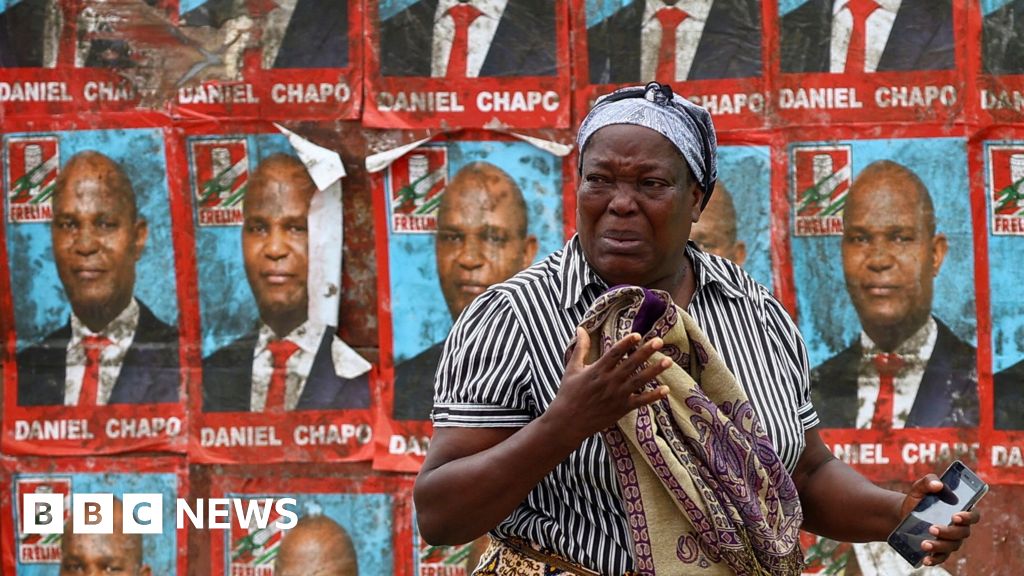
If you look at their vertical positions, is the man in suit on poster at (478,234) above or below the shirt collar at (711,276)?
above

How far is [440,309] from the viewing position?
4035mm

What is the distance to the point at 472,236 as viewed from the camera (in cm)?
400

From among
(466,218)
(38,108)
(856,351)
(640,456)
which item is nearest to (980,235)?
(856,351)

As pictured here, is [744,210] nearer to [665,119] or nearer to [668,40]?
[668,40]

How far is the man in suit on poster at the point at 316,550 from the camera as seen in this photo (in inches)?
163

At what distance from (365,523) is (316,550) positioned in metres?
0.18

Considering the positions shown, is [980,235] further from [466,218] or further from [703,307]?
[703,307]

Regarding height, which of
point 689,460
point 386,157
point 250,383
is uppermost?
point 386,157

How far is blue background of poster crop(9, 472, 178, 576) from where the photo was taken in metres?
4.17

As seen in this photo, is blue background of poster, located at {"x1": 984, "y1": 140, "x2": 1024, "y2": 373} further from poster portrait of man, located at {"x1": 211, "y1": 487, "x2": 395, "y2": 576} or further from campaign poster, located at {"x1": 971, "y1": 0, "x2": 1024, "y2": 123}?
poster portrait of man, located at {"x1": 211, "y1": 487, "x2": 395, "y2": 576}

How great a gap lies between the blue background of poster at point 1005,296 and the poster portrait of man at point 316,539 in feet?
6.11

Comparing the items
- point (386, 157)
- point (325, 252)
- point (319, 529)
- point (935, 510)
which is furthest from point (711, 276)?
point (319, 529)

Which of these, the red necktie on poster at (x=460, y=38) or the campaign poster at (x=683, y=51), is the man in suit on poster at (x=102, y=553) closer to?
the red necktie on poster at (x=460, y=38)

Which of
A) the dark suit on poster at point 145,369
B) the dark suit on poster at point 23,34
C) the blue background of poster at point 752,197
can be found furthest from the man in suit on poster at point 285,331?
the blue background of poster at point 752,197
